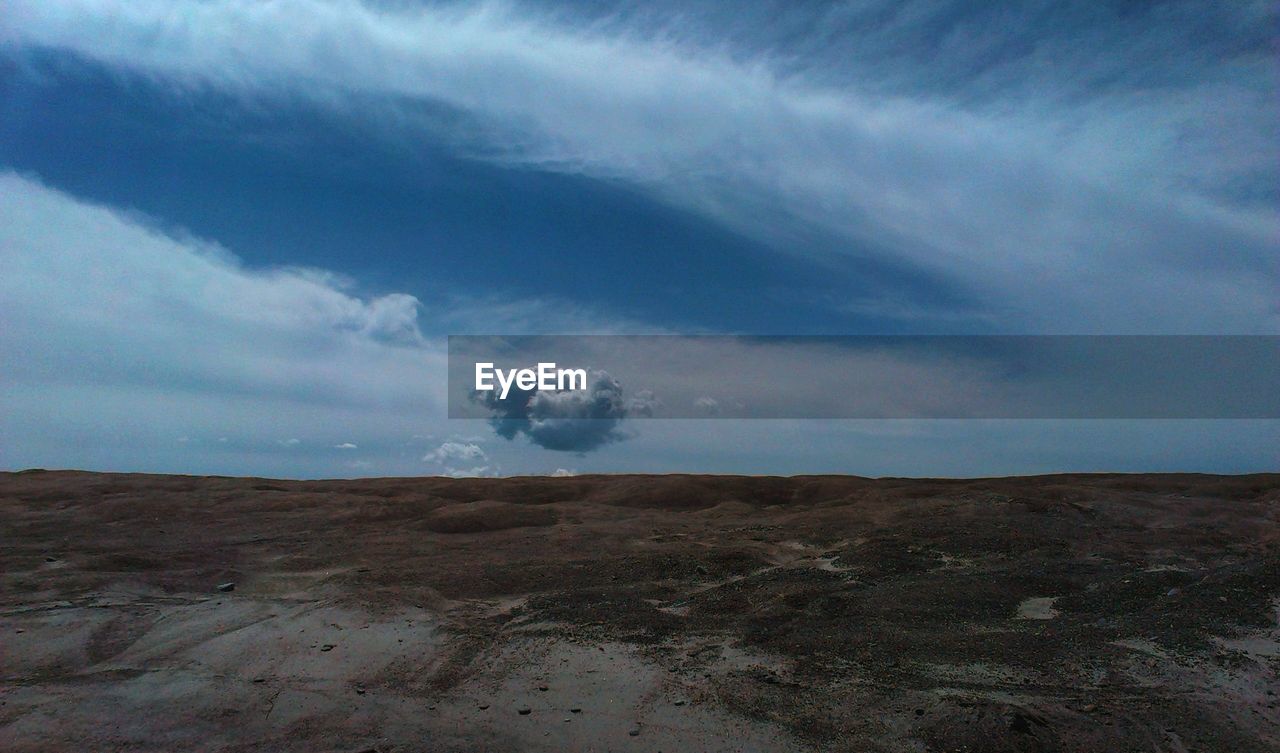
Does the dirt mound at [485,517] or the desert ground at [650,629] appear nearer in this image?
the desert ground at [650,629]

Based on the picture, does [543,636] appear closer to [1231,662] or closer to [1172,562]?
[1231,662]

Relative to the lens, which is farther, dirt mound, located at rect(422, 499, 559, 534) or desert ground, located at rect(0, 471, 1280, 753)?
dirt mound, located at rect(422, 499, 559, 534)

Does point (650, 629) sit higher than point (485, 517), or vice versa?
point (485, 517)

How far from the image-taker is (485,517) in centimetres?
2162

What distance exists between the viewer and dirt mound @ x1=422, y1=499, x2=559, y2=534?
2103 cm

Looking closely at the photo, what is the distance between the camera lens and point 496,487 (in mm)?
28016

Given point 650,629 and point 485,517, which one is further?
point 485,517

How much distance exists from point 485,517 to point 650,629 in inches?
437

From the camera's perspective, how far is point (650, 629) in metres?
11.5

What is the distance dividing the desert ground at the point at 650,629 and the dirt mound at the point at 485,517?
173mm

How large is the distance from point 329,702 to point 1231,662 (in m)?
11.7

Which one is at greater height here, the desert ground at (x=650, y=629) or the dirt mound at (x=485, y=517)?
the dirt mound at (x=485, y=517)

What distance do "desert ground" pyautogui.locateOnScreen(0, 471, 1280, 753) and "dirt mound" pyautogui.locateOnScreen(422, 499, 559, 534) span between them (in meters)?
0.17

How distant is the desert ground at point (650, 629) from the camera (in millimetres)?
8359
